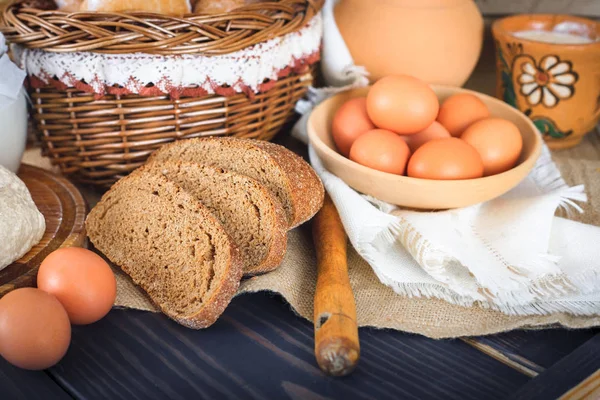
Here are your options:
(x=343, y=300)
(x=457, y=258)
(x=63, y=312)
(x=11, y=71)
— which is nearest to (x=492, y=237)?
(x=457, y=258)

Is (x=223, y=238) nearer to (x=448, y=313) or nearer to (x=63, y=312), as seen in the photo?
(x=63, y=312)

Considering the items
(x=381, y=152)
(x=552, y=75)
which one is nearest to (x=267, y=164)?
(x=381, y=152)

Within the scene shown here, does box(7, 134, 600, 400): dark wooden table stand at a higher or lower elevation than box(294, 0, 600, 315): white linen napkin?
lower

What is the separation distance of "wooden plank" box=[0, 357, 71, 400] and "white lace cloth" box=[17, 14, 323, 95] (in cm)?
43

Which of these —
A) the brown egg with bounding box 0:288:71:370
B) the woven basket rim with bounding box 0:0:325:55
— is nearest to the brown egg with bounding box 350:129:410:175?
the woven basket rim with bounding box 0:0:325:55

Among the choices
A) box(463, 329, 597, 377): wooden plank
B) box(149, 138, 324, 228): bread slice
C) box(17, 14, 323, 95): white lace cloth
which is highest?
box(17, 14, 323, 95): white lace cloth

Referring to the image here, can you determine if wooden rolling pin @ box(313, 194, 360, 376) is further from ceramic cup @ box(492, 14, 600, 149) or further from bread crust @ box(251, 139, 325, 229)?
ceramic cup @ box(492, 14, 600, 149)

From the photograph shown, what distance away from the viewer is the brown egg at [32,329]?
600 mm

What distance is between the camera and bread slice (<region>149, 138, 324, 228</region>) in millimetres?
→ 825

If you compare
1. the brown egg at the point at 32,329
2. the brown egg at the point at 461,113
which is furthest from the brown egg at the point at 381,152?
the brown egg at the point at 32,329

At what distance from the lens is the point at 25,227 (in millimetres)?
742

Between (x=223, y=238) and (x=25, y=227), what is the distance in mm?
264

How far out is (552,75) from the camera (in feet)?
3.80

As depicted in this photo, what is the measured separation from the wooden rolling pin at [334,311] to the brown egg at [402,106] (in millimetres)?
205
